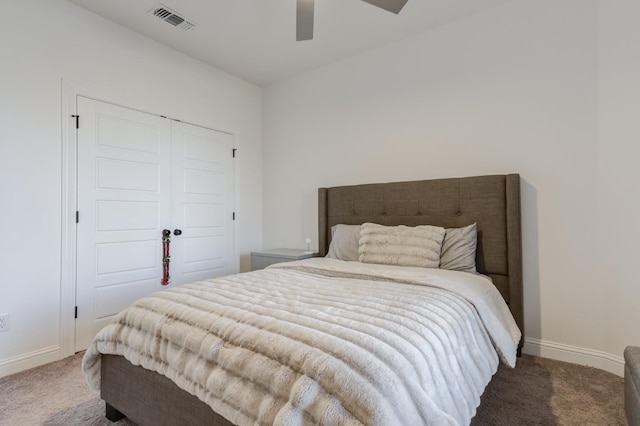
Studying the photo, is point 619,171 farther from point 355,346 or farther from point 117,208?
point 117,208

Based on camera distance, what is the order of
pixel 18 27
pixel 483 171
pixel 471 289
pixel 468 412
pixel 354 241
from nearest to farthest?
pixel 468 412 → pixel 471 289 → pixel 18 27 → pixel 483 171 → pixel 354 241

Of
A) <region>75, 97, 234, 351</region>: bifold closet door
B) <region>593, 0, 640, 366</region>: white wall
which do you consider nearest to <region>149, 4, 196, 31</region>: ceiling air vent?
<region>75, 97, 234, 351</region>: bifold closet door

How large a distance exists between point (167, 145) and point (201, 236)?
0.99 meters

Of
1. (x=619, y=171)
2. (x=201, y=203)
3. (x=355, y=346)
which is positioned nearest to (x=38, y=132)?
(x=201, y=203)

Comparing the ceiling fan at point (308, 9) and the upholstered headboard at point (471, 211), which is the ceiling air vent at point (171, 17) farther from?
the upholstered headboard at point (471, 211)

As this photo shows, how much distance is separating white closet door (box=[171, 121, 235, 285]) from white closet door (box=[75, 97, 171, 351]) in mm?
132

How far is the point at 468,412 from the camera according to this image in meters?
1.09

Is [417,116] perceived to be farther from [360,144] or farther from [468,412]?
[468,412]

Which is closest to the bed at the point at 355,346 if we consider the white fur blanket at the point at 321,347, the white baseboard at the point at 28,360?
the white fur blanket at the point at 321,347

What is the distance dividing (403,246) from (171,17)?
2.65 m

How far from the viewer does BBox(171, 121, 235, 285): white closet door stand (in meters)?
3.23

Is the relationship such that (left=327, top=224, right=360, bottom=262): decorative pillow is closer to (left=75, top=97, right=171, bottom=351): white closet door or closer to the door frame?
(left=75, top=97, right=171, bottom=351): white closet door

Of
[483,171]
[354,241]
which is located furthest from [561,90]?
[354,241]

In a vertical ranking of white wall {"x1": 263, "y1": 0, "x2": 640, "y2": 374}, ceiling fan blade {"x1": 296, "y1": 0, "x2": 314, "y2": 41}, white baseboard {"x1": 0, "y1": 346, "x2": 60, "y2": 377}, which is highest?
ceiling fan blade {"x1": 296, "y1": 0, "x2": 314, "y2": 41}
